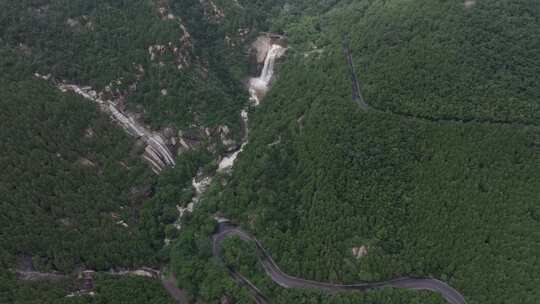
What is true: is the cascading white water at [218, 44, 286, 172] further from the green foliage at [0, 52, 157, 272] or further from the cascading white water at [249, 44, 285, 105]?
the green foliage at [0, 52, 157, 272]

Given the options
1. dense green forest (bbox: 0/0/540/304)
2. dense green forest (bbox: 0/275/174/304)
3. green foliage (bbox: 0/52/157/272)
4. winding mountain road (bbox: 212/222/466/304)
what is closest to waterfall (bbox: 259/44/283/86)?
dense green forest (bbox: 0/0/540/304)

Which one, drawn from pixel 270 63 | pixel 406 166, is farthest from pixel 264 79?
pixel 406 166

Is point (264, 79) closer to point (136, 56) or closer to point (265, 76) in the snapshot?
point (265, 76)

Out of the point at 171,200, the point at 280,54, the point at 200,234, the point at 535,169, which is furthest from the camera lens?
the point at 280,54

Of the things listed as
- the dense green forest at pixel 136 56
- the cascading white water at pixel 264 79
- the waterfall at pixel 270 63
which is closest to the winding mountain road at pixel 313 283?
the dense green forest at pixel 136 56

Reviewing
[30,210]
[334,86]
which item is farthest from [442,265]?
[30,210]

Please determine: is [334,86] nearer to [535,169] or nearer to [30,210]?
[535,169]
